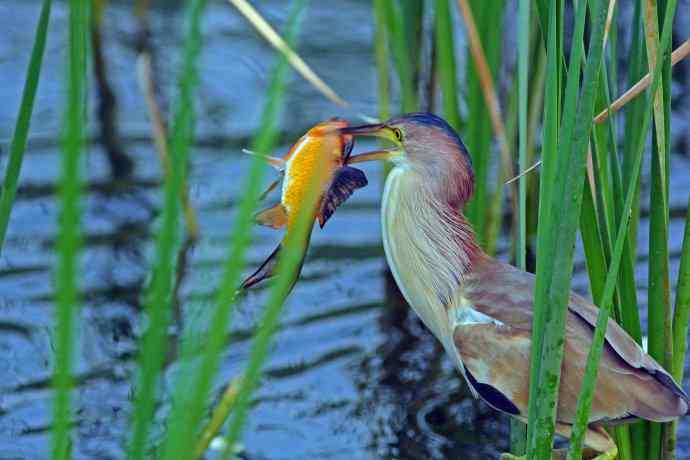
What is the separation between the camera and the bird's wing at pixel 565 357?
2230mm

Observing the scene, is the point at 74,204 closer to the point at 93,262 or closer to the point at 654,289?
the point at 654,289

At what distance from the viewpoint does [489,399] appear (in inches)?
95.3

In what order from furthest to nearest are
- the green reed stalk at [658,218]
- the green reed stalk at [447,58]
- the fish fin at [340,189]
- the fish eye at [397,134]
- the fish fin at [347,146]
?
the green reed stalk at [447,58], the fish eye at [397,134], the fish fin at [347,146], the fish fin at [340,189], the green reed stalk at [658,218]

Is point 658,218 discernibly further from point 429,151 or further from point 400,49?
point 400,49

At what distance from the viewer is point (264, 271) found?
2.17m

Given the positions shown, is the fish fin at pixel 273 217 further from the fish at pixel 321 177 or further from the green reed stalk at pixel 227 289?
the green reed stalk at pixel 227 289

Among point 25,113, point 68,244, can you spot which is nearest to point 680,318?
point 25,113

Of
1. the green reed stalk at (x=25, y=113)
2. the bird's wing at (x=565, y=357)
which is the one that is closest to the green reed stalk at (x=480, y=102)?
the bird's wing at (x=565, y=357)

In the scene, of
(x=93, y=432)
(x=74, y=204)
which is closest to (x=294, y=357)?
(x=93, y=432)

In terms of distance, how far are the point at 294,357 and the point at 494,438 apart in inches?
27.8

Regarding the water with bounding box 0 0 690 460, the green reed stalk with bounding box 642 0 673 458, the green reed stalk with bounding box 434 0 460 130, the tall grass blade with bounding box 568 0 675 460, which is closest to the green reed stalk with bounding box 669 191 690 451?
the green reed stalk with bounding box 642 0 673 458

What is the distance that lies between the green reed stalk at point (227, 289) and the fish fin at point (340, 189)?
3.78ft

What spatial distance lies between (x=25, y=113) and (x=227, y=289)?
64 cm

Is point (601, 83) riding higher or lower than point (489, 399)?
higher
